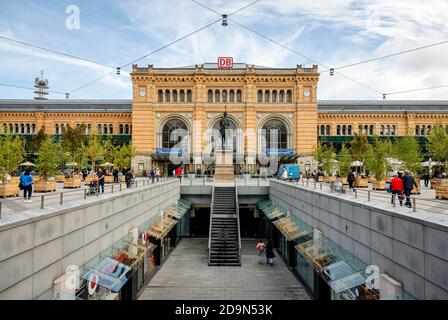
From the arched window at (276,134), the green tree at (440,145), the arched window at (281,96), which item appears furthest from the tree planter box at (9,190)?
the arched window at (281,96)

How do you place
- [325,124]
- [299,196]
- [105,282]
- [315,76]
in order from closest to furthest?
1. [105,282]
2. [299,196]
3. [315,76]
4. [325,124]

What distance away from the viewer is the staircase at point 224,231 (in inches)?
904

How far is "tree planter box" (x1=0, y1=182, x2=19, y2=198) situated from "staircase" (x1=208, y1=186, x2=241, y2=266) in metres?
11.8

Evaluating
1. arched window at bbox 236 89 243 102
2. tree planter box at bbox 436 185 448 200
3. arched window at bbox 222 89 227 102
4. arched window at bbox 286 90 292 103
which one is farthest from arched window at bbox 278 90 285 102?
tree planter box at bbox 436 185 448 200

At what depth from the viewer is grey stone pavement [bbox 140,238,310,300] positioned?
54.6ft

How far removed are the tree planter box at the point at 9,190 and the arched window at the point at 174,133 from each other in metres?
36.8

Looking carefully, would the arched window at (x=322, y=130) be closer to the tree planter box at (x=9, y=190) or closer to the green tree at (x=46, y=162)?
the green tree at (x=46, y=162)

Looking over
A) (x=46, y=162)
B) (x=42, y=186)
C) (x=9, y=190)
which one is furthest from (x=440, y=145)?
(x=46, y=162)

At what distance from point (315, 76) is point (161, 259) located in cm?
4108

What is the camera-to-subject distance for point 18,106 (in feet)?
199

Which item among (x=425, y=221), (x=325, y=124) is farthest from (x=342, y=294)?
(x=325, y=124)

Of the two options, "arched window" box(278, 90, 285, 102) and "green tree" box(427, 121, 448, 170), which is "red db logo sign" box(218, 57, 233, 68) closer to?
"arched window" box(278, 90, 285, 102)

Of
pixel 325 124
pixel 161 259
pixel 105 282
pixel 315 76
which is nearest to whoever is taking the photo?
pixel 105 282
